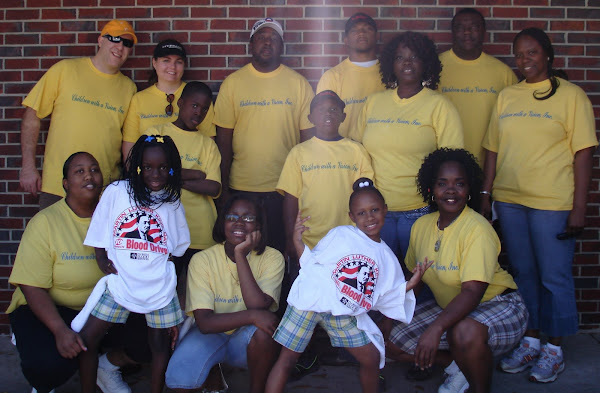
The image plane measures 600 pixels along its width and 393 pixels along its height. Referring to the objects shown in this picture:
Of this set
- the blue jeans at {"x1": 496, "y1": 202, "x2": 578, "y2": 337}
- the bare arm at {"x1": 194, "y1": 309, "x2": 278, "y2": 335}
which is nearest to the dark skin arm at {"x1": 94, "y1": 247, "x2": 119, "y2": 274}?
the bare arm at {"x1": 194, "y1": 309, "x2": 278, "y2": 335}

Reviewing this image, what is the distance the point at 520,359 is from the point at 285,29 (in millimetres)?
2825

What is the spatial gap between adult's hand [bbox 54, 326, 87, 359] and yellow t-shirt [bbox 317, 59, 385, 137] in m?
2.17

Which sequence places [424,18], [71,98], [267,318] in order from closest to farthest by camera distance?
[267,318] < [71,98] < [424,18]

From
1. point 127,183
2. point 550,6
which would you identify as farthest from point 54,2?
point 550,6

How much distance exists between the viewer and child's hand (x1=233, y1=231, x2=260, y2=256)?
3.32 m

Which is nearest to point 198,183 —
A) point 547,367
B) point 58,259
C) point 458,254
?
point 58,259

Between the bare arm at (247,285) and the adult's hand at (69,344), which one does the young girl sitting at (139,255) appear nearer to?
the adult's hand at (69,344)

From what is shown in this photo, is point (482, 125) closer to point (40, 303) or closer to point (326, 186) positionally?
point (326, 186)

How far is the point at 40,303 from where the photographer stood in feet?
10.9

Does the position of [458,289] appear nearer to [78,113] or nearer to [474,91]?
[474,91]

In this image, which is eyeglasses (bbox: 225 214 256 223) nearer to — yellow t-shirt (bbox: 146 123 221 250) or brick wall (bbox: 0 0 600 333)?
yellow t-shirt (bbox: 146 123 221 250)

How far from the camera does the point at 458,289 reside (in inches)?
136

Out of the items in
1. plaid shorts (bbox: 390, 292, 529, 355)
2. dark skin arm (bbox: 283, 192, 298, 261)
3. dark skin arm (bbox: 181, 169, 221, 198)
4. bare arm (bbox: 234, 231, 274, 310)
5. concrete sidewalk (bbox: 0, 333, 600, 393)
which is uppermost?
dark skin arm (bbox: 181, 169, 221, 198)

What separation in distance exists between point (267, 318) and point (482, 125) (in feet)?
6.88
